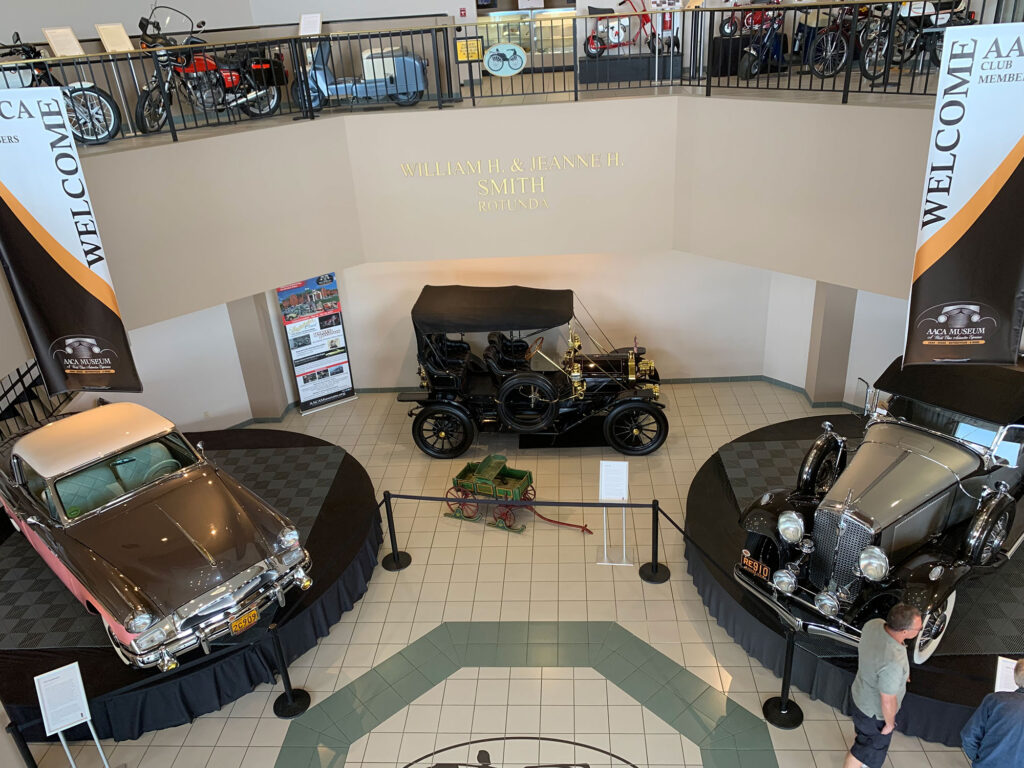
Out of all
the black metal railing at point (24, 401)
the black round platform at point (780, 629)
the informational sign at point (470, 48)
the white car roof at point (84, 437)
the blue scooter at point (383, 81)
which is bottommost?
the black round platform at point (780, 629)

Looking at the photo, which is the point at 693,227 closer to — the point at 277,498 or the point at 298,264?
the point at 298,264

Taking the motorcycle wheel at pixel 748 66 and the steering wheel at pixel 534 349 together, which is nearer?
the motorcycle wheel at pixel 748 66

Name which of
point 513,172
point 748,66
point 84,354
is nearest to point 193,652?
point 84,354

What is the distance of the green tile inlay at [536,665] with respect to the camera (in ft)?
18.0

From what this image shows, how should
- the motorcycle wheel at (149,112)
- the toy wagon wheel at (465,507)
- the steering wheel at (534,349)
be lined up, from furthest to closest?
the steering wheel at (534,349) → the toy wagon wheel at (465,507) → the motorcycle wheel at (149,112)

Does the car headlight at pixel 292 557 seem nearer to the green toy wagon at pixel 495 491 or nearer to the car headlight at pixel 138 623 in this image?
the car headlight at pixel 138 623

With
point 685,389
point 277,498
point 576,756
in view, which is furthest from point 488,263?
point 576,756

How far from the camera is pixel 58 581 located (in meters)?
6.73

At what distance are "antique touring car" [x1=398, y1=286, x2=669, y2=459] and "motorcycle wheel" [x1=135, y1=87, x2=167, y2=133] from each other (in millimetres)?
3568

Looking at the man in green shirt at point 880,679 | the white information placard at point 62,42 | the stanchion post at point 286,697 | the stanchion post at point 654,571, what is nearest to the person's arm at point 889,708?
the man in green shirt at point 880,679

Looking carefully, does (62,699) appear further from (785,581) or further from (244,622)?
(785,581)

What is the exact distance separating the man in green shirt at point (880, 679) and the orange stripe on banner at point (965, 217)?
251 centimetres

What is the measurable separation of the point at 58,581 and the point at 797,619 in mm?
6557

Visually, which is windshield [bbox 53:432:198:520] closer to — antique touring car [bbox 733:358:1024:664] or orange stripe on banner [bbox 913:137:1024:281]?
antique touring car [bbox 733:358:1024:664]
